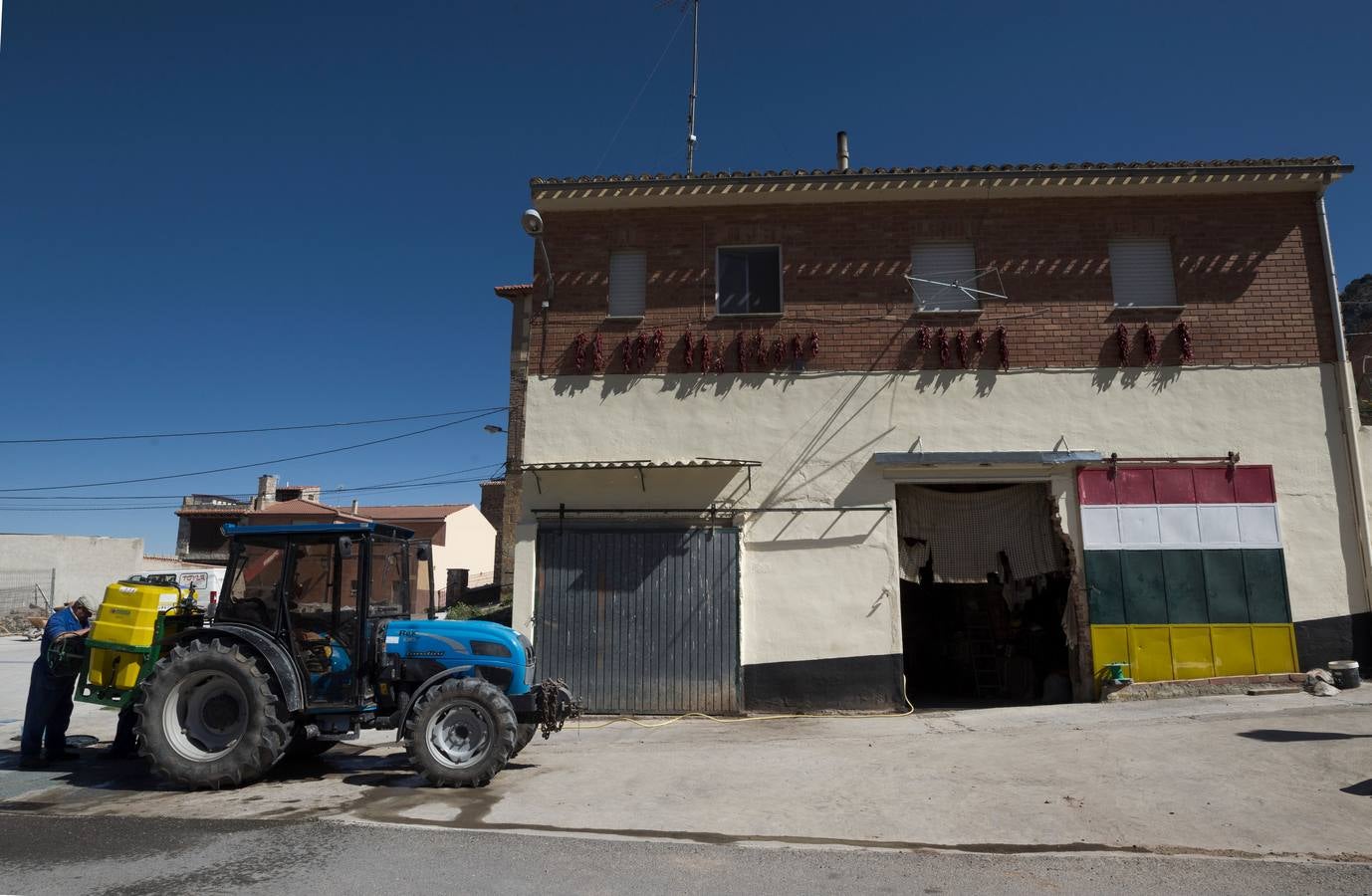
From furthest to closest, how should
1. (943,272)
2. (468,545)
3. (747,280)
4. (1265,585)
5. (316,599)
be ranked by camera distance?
(468,545), (747,280), (943,272), (1265,585), (316,599)

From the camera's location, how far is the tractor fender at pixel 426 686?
22.6ft

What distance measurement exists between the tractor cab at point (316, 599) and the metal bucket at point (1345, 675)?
1126cm

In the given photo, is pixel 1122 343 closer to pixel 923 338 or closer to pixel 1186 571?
pixel 923 338

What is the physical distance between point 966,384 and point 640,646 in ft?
18.8

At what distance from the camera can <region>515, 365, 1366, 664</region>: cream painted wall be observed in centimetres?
1091

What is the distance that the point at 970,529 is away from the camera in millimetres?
11391

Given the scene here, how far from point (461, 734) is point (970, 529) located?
744 centimetres

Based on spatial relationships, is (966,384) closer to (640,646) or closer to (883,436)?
(883,436)

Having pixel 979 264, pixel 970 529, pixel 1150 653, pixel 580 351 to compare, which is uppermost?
pixel 979 264

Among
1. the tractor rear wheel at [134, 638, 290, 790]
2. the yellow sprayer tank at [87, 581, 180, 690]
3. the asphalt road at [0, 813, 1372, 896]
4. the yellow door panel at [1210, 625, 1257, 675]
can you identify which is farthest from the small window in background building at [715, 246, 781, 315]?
the asphalt road at [0, 813, 1372, 896]

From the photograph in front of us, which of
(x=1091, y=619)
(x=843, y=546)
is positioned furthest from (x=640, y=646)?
(x=1091, y=619)

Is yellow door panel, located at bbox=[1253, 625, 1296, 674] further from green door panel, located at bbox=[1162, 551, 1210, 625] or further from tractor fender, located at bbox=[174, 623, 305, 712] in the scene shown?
tractor fender, located at bbox=[174, 623, 305, 712]

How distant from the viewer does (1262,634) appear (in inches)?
423

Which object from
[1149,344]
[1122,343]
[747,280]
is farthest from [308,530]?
[1149,344]
